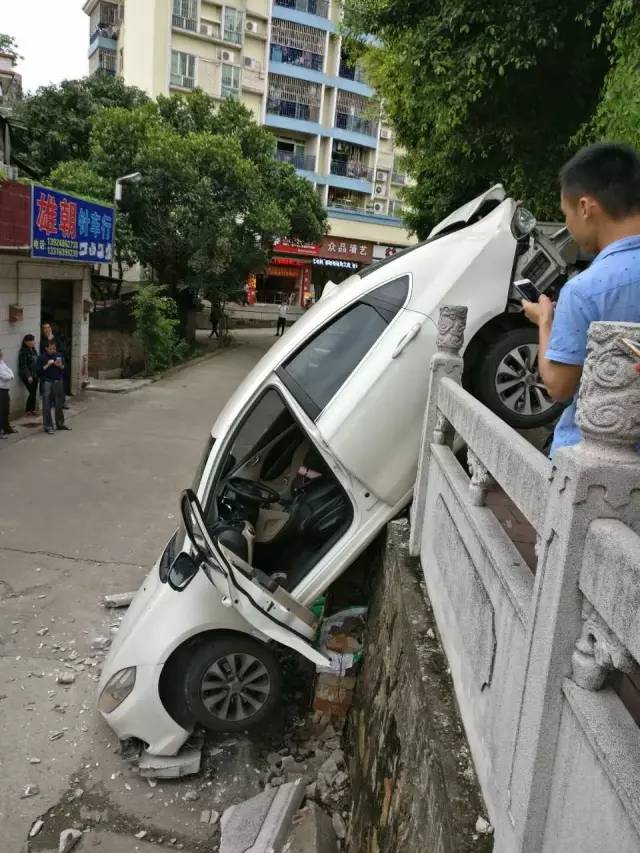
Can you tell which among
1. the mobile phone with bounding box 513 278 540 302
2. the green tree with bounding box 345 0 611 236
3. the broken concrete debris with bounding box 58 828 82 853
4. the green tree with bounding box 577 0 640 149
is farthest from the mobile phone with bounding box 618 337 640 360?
the green tree with bounding box 345 0 611 236

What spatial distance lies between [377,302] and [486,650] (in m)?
2.52

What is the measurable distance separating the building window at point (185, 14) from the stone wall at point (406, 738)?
119 ft

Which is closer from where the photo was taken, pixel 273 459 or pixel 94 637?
pixel 273 459

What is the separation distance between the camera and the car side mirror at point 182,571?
408 cm

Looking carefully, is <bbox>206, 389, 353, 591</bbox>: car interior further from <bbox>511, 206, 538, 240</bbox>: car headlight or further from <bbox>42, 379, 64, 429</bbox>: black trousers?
<bbox>42, 379, 64, 429</bbox>: black trousers

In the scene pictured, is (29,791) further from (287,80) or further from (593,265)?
(287,80)

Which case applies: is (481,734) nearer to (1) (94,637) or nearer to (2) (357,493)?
(2) (357,493)

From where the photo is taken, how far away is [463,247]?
4203 millimetres

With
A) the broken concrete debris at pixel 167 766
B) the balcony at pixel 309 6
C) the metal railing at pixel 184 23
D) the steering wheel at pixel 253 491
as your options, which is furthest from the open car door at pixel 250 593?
the balcony at pixel 309 6

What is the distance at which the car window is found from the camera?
413cm

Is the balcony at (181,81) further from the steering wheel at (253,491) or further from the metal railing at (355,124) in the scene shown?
the steering wheel at (253,491)

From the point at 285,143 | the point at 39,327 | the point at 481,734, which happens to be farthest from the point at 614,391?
the point at 285,143

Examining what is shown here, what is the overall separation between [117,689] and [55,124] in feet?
74.3

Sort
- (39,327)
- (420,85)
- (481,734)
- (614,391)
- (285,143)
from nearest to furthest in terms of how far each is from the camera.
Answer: (614,391) < (481,734) < (420,85) < (39,327) < (285,143)
